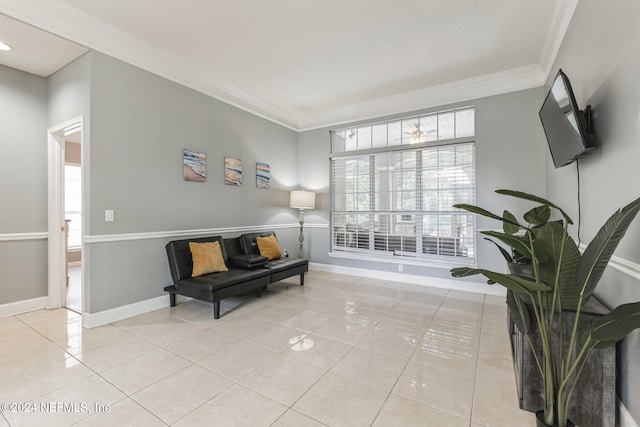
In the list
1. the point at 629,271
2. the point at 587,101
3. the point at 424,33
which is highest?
the point at 424,33

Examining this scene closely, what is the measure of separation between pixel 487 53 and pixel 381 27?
4.78 feet

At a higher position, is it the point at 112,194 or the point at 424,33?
the point at 424,33

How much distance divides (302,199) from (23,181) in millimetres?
3717

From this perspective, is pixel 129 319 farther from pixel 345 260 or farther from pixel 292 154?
pixel 292 154

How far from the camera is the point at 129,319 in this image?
313cm

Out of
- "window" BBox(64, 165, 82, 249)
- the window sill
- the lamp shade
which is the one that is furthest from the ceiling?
"window" BBox(64, 165, 82, 249)

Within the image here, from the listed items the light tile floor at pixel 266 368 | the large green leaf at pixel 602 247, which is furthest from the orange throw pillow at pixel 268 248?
the large green leaf at pixel 602 247

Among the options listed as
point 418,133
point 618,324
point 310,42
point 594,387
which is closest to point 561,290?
point 618,324

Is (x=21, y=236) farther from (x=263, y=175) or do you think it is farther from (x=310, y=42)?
(x=310, y=42)

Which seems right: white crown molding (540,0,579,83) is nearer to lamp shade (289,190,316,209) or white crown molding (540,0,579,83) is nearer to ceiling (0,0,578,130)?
ceiling (0,0,578,130)

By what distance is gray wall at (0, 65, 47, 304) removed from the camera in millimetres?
3240

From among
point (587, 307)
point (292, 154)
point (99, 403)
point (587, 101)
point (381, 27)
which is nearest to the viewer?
point (587, 307)

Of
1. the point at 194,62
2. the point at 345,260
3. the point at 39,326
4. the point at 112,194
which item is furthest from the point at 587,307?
the point at 39,326

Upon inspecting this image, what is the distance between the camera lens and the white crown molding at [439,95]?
3.79 metres
